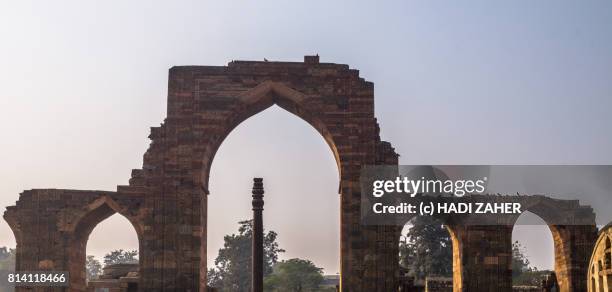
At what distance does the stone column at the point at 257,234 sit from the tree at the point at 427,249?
29662mm

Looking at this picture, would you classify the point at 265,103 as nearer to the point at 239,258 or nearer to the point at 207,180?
the point at 207,180

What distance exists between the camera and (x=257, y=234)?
47.3 feet

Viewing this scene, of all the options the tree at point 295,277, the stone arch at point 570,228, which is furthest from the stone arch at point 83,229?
the tree at point 295,277

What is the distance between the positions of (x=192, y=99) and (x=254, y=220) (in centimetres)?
650

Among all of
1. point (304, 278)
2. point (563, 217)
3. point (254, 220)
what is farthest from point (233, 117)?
point (304, 278)

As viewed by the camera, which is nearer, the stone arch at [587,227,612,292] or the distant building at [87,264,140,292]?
the stone arch at [587,227,612,292]

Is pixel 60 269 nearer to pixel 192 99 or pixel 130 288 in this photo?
pixel 130 288

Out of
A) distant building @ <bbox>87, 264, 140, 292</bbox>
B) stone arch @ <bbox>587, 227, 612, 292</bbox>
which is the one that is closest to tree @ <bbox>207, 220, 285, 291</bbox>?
distant building @ <bbox>87, 264, 140, 292</bbox>

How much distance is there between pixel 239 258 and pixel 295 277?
5136 mm

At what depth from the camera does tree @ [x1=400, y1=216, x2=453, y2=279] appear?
143 feet

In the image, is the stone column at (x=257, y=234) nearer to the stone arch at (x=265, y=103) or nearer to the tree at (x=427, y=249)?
the stone arch at (x=265, y=103)

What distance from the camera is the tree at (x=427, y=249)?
143ft

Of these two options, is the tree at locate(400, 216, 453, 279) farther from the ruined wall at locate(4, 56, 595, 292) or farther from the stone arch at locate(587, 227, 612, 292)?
the stone arch at locate(587, 227, 612, 292)

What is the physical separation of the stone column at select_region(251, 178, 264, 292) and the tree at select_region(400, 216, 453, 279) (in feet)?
97.3
